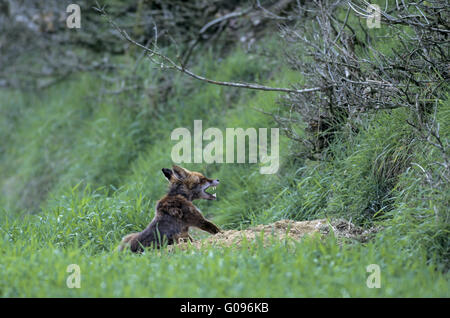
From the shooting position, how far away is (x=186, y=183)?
726 cm

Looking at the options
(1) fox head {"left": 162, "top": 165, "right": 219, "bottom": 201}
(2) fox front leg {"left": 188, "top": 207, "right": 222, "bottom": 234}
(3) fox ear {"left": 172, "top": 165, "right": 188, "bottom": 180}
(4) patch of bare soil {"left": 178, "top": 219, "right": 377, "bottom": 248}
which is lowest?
(4) patch of bare soil {"left": 178, "top": 219, "right": 377, "bottom": 248}

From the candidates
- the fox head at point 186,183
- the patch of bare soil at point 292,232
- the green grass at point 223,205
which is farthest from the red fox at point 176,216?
the green grass at point 223,205

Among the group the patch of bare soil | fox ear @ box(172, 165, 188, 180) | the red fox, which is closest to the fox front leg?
the red fox

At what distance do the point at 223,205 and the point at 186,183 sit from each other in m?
1.57

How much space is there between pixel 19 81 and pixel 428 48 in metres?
12.0

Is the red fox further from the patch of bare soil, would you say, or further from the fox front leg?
the patch of bare soil

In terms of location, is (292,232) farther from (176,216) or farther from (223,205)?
(223,205)

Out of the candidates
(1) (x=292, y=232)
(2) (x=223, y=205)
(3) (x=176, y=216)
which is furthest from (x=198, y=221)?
(2) (x=223, y=205)

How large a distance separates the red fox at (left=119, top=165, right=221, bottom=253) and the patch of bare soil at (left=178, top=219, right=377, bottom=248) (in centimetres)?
29

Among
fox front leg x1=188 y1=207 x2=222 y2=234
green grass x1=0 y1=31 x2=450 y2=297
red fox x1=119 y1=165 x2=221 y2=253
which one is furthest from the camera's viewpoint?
fox front leg x1=188 y1=207 x2=222 y2=234

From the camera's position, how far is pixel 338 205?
664cm

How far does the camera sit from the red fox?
6.38 m

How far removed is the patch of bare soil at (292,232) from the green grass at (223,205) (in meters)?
0.24
